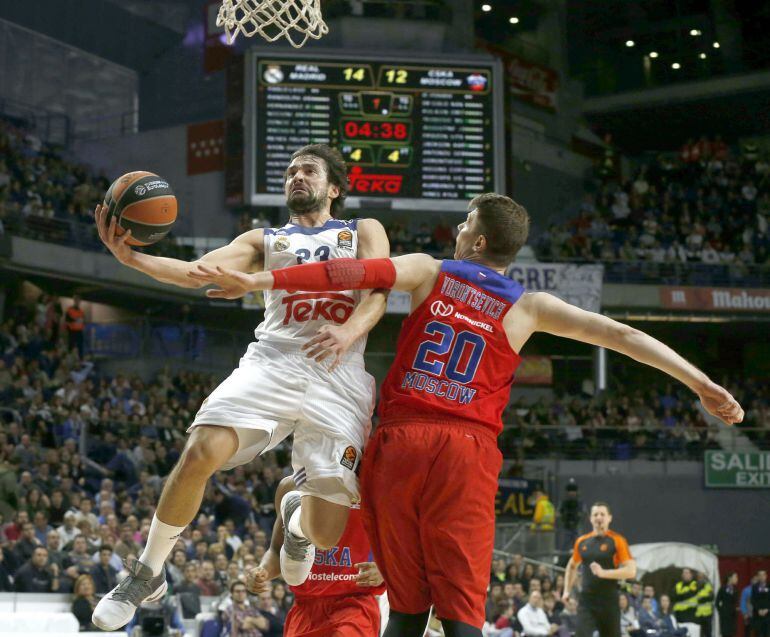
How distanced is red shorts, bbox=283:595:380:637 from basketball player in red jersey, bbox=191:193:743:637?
107 centimetres

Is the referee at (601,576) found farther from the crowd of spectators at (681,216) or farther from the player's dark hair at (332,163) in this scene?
the crowd of spectators at (681,216)

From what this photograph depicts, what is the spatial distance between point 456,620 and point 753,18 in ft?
98.2

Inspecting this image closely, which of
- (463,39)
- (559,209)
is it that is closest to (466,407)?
(463,39)

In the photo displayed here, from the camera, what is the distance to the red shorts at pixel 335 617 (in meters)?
5.71

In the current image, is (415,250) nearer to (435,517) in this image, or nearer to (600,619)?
(600,619)

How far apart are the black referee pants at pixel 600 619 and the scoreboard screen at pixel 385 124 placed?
31.0 ft

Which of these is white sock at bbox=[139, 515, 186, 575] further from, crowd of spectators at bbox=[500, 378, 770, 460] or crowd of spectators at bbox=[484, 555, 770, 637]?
crowd of spectators at bbox=[500, 378, 770, 460]

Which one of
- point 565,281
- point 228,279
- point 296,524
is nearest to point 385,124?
point 565,281

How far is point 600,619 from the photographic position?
443 inches

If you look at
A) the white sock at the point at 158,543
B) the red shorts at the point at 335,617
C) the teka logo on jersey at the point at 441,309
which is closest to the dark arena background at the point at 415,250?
the red shorts at the point at 335,617

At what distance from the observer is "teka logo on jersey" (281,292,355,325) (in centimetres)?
555

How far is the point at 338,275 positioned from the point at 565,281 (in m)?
19.0

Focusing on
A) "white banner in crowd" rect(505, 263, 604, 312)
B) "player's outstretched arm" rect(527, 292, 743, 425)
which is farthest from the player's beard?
"white banner in crowd" rect(505, 263, 604, 312)

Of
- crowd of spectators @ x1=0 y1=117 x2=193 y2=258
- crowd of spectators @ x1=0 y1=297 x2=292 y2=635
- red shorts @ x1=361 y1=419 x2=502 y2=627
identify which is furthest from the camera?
crowd of spectators @ x1=0 y1=117 x2=193 y2=258
